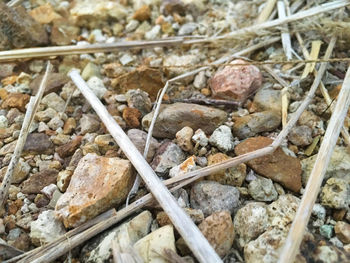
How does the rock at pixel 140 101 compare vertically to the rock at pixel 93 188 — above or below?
above

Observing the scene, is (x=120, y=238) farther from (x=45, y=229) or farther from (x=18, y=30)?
(x=18, y=30)

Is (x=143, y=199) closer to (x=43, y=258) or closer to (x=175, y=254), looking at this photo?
(x=175, y=254)

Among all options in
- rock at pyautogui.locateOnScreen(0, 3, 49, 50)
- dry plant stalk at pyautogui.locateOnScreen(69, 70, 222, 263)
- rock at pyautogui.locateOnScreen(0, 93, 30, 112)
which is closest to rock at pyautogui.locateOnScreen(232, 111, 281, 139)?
dry plant stalk at pyautogui.locateOnScreen(69, 70, 222, 263)

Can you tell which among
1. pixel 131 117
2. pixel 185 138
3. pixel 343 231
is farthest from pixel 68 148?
pixel 343 231

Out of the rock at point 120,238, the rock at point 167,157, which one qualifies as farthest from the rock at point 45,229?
the rock at point 167,157

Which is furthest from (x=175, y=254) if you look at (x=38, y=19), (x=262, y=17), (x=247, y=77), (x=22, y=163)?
(x=38, y=19)

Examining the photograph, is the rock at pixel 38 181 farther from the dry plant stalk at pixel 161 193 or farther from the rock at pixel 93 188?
the dry plant stalk at pixel 161 193

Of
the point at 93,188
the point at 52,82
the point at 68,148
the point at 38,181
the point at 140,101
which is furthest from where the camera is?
the point at 52,82
